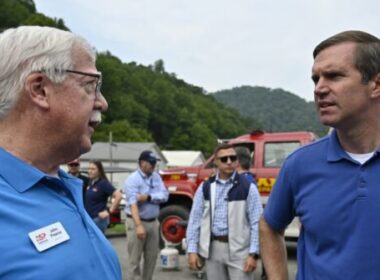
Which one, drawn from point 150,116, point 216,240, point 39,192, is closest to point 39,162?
point 39,192

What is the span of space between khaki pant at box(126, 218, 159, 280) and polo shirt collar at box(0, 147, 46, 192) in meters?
6.34

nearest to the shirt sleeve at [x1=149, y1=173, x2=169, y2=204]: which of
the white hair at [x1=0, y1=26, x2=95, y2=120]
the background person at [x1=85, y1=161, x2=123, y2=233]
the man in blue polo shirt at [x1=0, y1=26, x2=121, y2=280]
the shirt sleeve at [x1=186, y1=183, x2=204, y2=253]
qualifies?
the background person at [x1=85, y1=161, x2=123, y2=233]

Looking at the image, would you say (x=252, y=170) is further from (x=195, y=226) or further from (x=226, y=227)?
(x=226, y=227)

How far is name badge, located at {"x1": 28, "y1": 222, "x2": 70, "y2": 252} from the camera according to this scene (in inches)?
59.0

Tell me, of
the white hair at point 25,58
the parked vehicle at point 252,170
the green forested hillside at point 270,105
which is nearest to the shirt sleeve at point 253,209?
the white hair at point 25,58

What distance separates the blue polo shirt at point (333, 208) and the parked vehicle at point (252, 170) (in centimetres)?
793

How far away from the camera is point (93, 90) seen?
182cm

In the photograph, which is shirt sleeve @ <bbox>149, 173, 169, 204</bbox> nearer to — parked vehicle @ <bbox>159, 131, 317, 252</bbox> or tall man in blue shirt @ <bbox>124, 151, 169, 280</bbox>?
tall man in blue shirt @ <bbox>124, 151, 169, 280</bbox>

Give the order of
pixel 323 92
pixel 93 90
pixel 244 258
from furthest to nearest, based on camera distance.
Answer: pixel 244 258, pixel 323 92, pixel 93 90

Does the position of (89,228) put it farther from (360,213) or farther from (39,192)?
(360,213)

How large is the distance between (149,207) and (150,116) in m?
102

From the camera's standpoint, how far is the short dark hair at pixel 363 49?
2322 mm

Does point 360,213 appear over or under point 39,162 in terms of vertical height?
under

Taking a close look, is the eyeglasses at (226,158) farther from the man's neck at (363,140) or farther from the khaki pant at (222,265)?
the man's neck at (363,140)
